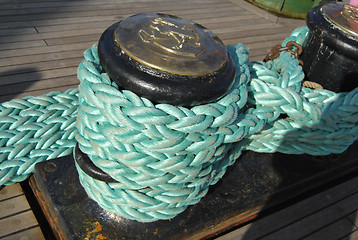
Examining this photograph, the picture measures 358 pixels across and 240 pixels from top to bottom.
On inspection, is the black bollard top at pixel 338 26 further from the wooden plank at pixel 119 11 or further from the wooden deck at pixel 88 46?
the wooden plank at pixel 119 11

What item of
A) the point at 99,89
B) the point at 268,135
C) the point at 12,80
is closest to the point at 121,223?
the point at 99,89

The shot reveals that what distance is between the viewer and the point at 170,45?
778 millimetres

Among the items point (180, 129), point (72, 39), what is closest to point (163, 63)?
point (180, 129)

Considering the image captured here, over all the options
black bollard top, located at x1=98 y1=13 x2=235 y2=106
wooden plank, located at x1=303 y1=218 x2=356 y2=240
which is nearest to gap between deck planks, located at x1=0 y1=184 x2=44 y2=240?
black bollard top, located at x1=98 y1=13 x2=235 y2=106

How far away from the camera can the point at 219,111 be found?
2.46 feet

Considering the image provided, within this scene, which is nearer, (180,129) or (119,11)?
(180,129)

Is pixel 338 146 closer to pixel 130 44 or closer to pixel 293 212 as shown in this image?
pixel 293 212

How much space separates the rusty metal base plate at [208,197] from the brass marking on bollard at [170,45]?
1.41 ft

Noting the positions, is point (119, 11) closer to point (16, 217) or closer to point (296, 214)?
point (16, 217)

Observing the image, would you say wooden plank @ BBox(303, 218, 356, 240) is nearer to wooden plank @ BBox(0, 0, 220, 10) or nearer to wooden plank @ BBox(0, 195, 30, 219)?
wooden plank @ BBox(0, 195, 30, 219)

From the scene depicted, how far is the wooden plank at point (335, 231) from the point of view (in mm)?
1094

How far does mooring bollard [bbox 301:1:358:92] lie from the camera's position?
103 cm

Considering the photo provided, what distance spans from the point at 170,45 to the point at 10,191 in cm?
75

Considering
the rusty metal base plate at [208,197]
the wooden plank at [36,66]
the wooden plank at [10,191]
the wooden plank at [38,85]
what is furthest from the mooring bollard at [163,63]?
the wooden plank at [36,66]
